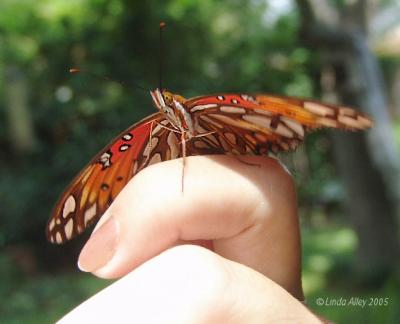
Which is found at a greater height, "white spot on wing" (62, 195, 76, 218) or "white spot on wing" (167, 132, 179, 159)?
"white spot on wing" (167, 132, 179, 159)

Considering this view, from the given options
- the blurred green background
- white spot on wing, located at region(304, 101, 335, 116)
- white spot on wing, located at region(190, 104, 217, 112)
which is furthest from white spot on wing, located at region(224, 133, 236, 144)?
the blurred green background

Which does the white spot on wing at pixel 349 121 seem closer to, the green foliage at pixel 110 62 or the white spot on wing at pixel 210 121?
the white spot on wing at pixel 210 121

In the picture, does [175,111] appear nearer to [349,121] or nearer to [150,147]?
[150,147]

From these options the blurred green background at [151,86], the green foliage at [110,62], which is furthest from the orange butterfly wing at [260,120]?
the green foliage at [110,62]

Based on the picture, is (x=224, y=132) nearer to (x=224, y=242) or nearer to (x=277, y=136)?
(x=277, y=136)

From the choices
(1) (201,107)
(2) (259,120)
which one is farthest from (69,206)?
(2) (259,120)

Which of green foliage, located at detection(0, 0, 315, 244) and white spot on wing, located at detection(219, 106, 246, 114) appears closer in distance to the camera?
white spot on wing, located at detection(219, 106, 246, 114)

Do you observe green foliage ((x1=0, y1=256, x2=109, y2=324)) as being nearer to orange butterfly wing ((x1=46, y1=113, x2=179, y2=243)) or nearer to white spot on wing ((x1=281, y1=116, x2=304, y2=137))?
orange butterfly wing ((x1=46, y1=113, x2=179, y2=243))
